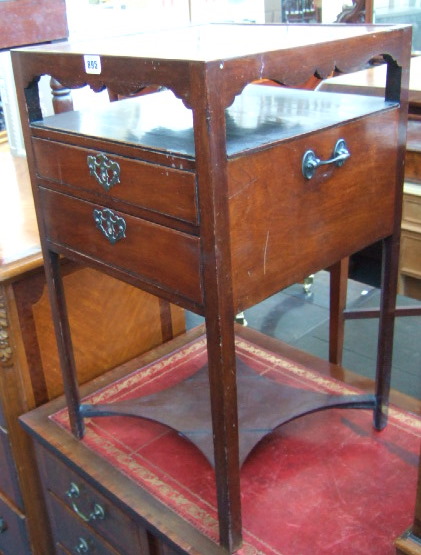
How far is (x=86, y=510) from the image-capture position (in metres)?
1.25

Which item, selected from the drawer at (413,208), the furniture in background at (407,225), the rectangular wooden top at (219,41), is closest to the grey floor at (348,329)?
the furniture in background at (407,225)

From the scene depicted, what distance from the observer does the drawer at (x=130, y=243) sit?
82 cm

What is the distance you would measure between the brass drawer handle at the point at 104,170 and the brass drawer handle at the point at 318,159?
0.82ft

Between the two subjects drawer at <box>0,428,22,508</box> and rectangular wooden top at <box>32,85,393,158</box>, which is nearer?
rectangular wooden top at <box>32,85,393,158</box>

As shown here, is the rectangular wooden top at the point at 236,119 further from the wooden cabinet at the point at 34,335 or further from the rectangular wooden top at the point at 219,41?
the wooden cabinet at the point at 34,335

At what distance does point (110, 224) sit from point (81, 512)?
65cm

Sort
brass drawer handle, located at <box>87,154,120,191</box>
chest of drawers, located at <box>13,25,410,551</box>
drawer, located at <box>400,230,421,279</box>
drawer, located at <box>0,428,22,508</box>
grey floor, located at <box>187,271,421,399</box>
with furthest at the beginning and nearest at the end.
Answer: grey floor, located at <box>187,271,421,399</box> < drawer, located at <box>400,230,421,279</box> < drawer, located at <box>0,428,22,508</box> < brass drawer handle, located at <box>87,154,120,191</box> < chest of drawers, located at <box>13,25,410,551</box>

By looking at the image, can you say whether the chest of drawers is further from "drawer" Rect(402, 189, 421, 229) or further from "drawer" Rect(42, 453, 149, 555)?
"drawer" Rect(402, 189, 421, 229)

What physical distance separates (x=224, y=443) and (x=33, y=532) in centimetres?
84

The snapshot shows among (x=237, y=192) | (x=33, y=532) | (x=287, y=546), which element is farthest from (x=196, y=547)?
(x=33, y=532)

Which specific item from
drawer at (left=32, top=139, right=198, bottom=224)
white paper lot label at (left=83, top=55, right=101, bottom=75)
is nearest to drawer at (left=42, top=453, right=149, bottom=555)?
drawer at (left=32, top=139, right=198, bottom=224)

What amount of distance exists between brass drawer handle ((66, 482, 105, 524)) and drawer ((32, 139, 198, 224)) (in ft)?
2.00

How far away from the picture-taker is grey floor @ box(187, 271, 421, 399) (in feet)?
7.32

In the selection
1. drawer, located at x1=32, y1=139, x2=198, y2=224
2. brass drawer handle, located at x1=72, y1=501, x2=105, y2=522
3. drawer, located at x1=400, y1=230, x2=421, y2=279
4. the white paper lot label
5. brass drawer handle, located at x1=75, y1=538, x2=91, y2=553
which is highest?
the white paper lot label
